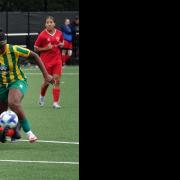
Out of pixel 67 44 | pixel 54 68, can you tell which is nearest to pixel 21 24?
pixel 67 44

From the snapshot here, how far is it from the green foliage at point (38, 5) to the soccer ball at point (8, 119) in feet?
100

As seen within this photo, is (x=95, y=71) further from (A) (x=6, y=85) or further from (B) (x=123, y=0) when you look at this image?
(A) (x=6, y=85)

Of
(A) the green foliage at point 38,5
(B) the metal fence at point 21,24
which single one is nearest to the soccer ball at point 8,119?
(B) the metal fence at point 21,24

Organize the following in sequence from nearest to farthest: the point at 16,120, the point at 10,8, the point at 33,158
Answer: the point at 33,158
the point at 16,120
the point at 10,8

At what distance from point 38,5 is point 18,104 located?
102 ft

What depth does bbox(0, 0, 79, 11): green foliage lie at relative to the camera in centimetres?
4094

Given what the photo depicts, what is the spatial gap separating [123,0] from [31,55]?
8102 mm

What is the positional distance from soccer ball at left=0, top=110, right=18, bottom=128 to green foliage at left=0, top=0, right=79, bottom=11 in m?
30.5

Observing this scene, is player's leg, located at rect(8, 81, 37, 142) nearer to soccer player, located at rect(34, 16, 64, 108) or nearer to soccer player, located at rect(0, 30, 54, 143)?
soccer player, located at rect(0, 30, 54, 143)

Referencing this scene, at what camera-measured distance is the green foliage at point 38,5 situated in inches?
1612

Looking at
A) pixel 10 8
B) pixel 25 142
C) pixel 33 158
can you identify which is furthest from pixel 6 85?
pixel 10 8

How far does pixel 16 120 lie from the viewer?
10.0 metres

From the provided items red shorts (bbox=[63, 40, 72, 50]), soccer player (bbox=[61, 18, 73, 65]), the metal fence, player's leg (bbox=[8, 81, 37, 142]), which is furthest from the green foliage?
player's leg (bbox=[8, 81, 37, 142])

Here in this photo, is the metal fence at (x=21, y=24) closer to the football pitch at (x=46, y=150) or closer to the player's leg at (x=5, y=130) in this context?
the football pitch at (x=46, y=150)
